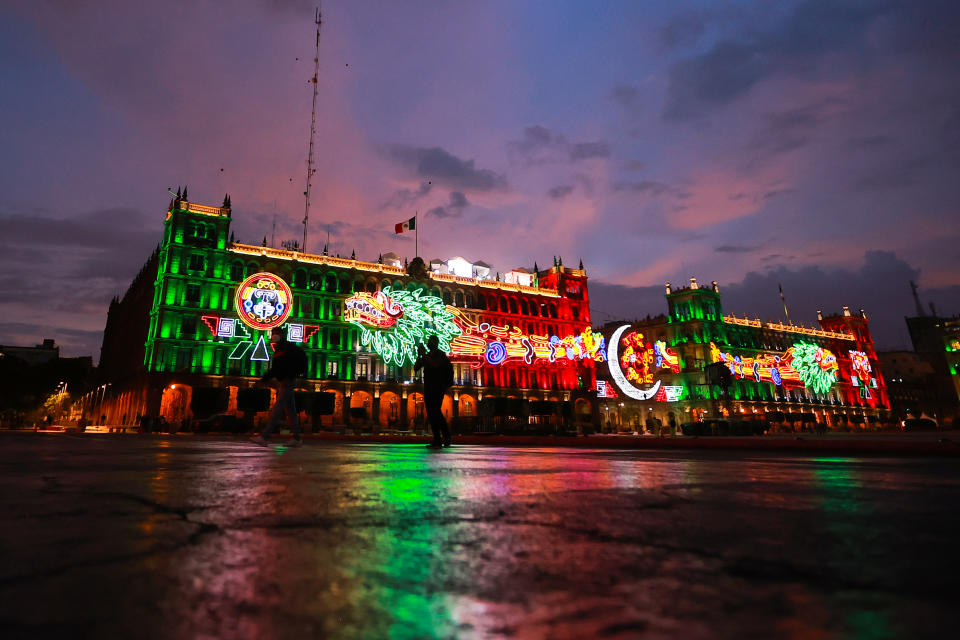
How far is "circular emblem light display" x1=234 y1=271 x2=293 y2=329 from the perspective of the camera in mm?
34531

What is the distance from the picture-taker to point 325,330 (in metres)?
43.2

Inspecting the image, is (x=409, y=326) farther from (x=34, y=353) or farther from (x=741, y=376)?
(x=34, y=353)

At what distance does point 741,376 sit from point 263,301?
53561 millimetres

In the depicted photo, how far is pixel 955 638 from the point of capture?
64 cm

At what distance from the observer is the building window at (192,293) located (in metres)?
39.2

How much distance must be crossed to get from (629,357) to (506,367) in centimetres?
2491

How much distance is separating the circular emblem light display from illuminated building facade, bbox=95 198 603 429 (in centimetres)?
7

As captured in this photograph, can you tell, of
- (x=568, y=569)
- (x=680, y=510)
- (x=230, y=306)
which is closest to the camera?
(x=568, y=569)

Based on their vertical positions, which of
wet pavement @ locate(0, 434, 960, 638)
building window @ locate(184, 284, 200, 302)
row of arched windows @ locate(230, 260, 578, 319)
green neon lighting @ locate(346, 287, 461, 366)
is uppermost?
row of arched windows @ locate(230, 260, 578, 319)

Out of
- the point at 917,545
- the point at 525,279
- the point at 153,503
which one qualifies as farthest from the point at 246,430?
the point at 525,279

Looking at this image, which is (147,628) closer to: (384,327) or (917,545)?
(917,545)

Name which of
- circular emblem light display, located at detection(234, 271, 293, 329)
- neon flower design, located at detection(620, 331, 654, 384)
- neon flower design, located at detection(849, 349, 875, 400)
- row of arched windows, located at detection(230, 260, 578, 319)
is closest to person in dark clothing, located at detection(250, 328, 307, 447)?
neon flower design, located at detection(620, 331, 654, 384)

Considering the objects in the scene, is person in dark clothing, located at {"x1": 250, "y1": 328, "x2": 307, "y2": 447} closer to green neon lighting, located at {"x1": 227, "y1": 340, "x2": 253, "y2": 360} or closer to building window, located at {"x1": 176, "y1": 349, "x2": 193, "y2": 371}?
green neon lighting, located at {"x1": 227, "y1": 340, "x2": 253, "y2": 360}

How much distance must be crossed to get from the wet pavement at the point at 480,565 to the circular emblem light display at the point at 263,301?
116 ft
